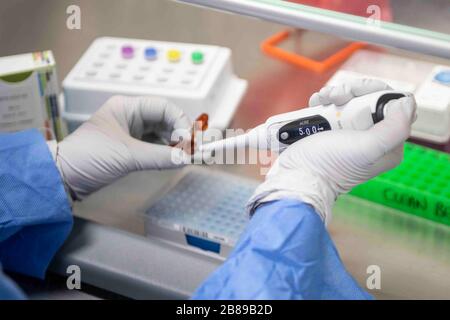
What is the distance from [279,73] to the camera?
55.6 inches

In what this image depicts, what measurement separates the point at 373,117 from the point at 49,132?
0.64 metres

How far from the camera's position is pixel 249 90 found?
4.48 ft

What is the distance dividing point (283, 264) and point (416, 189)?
0.42 meters

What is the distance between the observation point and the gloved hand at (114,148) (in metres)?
1.00

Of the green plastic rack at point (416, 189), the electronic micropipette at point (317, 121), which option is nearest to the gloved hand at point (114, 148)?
the electronic micropipette at point (317, 121)

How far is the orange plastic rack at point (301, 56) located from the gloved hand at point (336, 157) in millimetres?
553

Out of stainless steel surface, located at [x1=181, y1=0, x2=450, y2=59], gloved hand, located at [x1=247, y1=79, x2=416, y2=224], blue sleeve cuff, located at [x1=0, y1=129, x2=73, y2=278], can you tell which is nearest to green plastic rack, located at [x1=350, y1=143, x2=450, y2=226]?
gloved hand, located at [x1=247, y1=79, x2=416, y2=224]

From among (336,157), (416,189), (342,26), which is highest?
(342,26)

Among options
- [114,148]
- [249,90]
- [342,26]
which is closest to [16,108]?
[114,148]

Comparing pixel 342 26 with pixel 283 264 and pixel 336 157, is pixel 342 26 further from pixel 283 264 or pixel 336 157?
pixel 283 264

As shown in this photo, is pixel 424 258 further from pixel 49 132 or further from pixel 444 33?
pixel 49 132

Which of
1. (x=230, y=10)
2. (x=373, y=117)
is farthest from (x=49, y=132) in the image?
(x=373, y=117)
